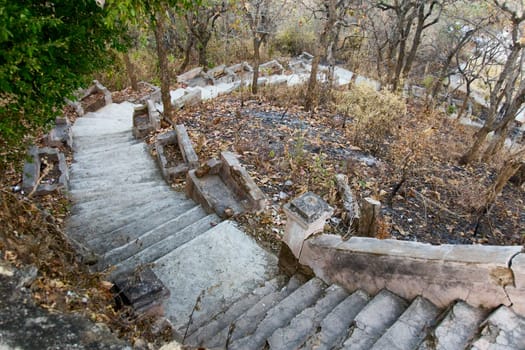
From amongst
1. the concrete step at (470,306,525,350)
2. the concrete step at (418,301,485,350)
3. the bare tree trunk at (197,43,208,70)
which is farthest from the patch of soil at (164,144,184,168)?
the bare tree trunk at (197,43,208,70)

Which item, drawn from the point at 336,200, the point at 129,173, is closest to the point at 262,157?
the point at 336,200

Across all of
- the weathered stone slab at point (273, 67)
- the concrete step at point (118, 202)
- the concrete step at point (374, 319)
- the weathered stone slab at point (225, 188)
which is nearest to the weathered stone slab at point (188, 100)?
the concrete step at point (118, 202)

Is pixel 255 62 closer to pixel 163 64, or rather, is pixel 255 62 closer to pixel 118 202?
pixel 163 64

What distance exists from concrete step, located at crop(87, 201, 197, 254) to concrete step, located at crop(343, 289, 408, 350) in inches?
140

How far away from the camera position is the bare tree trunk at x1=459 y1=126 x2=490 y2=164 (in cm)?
909

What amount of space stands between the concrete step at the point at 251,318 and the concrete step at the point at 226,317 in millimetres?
83

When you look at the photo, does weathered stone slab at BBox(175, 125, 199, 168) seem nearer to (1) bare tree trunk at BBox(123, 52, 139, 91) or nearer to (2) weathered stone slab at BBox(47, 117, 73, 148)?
(2) weathered stone slab at BBox(47, 117, 73, 148)

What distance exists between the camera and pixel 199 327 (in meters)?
4.05

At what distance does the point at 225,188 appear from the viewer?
674 centimetres

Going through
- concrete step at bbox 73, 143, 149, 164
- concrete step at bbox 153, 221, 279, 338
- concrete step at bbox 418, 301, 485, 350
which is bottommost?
concrete step at bbox 73, 143, 149, 164

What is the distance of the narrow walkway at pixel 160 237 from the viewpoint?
15.1 feet

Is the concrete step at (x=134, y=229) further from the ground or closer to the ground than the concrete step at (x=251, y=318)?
closer to the ground

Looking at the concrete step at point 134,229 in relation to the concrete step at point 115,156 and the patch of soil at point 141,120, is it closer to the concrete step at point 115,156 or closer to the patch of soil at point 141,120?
the concrete step at point 115,156

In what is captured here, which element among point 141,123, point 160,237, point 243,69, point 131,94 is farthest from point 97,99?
point 160,237
